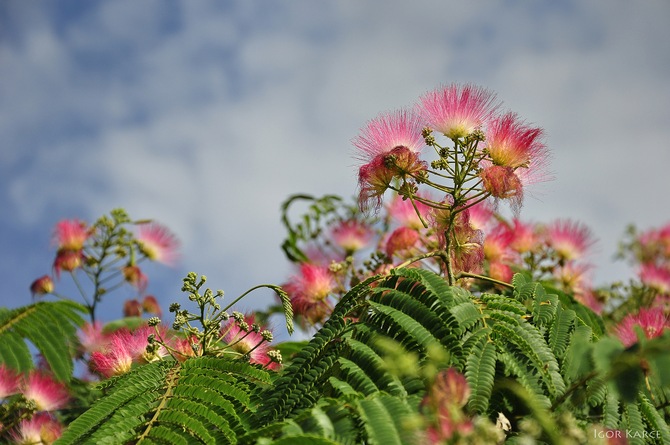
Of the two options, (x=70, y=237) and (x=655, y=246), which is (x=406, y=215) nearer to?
(x=70, y=237)

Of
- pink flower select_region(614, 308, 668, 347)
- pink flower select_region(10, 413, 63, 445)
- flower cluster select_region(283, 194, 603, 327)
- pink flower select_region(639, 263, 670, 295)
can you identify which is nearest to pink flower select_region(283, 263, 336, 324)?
flower cluster select_region(283, 194, 603, 327)

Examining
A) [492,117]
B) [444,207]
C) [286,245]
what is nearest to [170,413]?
[444,207]

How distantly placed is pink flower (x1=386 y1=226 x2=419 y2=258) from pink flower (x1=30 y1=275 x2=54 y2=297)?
2.38 meters

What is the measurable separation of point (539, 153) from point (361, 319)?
34.8 inches

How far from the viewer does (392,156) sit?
2586mm

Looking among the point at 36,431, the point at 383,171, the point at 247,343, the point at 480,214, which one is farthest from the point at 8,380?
the point at 480,214

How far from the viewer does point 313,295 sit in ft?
12.0

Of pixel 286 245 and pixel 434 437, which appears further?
pixel 286 245

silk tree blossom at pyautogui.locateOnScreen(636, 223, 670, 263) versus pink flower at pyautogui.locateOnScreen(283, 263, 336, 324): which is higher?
silk tree blossom at pyautogui.locateOnScreen(636, 223, 670, 263)

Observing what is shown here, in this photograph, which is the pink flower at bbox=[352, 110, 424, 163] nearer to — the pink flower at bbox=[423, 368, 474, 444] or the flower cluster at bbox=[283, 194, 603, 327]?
the flower cluster at bbox=[283, 194, 603, 327]

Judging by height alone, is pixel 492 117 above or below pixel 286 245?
below

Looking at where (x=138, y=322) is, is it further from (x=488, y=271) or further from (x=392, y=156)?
(x=392, y=156)

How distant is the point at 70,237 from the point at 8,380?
1633 mm

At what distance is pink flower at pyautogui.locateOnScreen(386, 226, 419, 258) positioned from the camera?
3.61 meters
